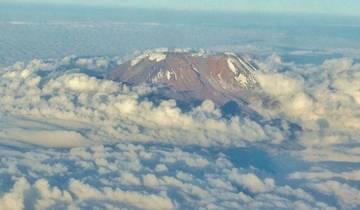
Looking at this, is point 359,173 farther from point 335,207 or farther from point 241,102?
point 241,102

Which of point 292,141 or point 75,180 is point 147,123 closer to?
point 292,141

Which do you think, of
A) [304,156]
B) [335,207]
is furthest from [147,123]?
[335,207]

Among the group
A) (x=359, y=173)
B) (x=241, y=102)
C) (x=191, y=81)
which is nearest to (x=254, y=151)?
(x=359, y=173)

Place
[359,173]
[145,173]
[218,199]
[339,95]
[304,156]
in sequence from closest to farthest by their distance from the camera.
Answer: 1. [218,199]
2. [145,173]
3. [359,173]
4. [304,156]
5. [339,95]

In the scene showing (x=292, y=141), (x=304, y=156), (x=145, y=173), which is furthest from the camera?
(x=292, y=141)

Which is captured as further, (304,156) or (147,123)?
(147,123)

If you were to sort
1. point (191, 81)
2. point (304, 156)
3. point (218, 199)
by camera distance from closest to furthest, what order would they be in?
1. point (218, 199)
2. point (304, 156)
3. point (191, 81)
